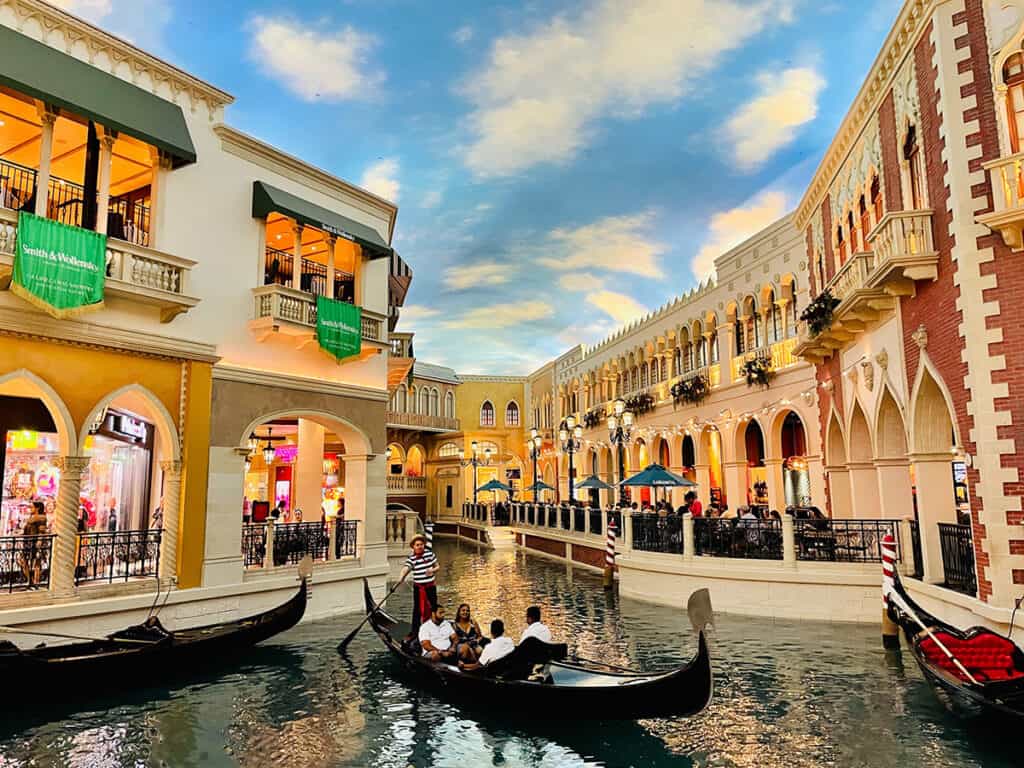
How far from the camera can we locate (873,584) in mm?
9211

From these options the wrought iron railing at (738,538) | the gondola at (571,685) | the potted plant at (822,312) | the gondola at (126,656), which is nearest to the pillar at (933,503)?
the wrought iron railing at (738,538)

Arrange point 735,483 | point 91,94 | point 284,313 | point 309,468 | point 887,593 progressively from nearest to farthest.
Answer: point 91,94
point 887,593
point 284,313
point 309,468
point 735,483

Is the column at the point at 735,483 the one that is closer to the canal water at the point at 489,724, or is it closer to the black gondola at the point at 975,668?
the canal water at the point at 489,724

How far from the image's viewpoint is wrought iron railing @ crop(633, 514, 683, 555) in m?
11.3

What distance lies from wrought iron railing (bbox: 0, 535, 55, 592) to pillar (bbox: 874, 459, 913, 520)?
10.1 m

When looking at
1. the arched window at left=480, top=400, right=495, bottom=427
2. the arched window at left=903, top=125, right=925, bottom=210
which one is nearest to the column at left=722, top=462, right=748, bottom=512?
the arched window at left=903, top=125, right=925, bottom=210

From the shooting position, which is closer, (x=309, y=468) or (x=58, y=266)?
(x=58, y=266)

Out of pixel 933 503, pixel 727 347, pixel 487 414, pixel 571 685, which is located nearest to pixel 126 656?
pixel 571 685

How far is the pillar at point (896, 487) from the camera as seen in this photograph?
364 inches

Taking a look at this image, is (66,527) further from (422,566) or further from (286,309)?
(422,566)

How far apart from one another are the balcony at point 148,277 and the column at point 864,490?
9.66m

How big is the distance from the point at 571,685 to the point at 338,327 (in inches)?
247

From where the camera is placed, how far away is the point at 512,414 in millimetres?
32406

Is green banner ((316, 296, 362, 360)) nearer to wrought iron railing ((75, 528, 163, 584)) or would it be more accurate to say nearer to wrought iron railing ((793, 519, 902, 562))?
wrought iron railing ((75, 528, 163, 584))
